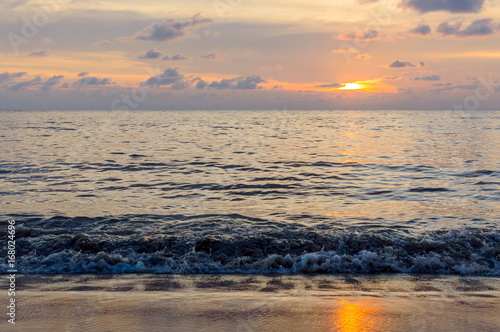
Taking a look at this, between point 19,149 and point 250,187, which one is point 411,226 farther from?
point 19,149

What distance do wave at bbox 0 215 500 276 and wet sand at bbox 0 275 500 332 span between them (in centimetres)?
54

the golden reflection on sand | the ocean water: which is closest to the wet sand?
Result: the golden reflection on sand

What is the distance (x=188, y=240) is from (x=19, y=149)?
80.5 ft

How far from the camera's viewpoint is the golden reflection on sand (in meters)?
4.81

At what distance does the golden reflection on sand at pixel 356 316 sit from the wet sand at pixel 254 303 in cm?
1

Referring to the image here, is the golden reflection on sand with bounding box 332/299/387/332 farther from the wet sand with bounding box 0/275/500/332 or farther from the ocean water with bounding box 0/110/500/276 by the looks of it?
the ocean water with bounding box 0/110/500/276

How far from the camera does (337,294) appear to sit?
634cm

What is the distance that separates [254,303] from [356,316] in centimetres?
143

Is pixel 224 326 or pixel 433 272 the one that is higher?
pixel 224 326

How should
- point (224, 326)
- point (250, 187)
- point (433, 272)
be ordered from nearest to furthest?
point (224, 326)
point (433, 272)
point (250, 187)

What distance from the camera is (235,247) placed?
9.47 meters

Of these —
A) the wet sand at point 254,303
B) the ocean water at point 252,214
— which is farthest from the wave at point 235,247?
the wet sand at point 254,303

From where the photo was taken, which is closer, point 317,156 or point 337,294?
point 337,294

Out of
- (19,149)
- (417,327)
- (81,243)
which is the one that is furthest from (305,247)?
(19,149)
